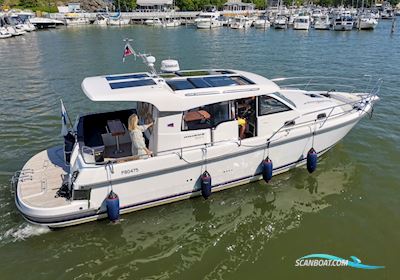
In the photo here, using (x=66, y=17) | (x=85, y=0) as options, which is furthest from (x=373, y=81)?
(x=85, y=0)

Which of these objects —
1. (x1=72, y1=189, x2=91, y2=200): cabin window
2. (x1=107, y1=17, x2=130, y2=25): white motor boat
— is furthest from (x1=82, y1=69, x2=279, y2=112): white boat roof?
(x1=107, y1=17, x2=130, y2=25): white motor boat

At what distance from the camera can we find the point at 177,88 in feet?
29.6

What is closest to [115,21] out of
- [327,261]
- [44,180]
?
[44,180]

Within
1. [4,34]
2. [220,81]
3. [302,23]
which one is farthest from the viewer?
[302,23]

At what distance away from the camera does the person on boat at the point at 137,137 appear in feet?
28.0

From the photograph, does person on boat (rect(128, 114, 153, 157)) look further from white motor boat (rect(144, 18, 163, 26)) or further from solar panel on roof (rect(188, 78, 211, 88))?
white motor boat (rect(144, 18, 163, 26))

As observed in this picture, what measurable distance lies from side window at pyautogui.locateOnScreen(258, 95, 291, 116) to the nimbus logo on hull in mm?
3795

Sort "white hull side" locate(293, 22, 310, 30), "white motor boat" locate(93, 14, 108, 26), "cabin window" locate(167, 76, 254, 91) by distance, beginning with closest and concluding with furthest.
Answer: "cabin window" locate(167, 76, 254, 91) → "white hull side" locate(293, 22, 310, 30) → "white motor boat" locate(93, 14, 108, 26)

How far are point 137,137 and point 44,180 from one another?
2574mm

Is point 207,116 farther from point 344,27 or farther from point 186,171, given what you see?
point 344,27

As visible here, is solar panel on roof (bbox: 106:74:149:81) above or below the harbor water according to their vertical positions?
above

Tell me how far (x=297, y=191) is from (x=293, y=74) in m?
16.4

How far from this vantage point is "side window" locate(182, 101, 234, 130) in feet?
29.4

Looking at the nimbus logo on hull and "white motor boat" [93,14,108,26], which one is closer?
the nimbus logo on hull
